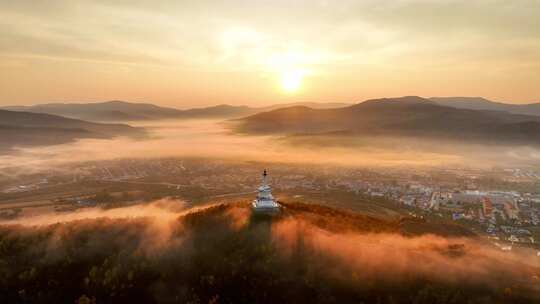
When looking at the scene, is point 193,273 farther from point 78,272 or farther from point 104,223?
point 104,223

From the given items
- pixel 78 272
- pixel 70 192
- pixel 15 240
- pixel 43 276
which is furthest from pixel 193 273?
pixel 70 192

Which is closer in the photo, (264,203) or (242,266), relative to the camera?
(242,266)

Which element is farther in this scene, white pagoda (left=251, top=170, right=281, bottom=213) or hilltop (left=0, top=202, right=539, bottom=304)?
white pagoda (left=251, top=170, right=281, bottom=213)

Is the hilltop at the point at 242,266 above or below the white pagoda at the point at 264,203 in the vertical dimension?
below

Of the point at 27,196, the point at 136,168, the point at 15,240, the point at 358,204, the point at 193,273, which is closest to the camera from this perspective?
the point at 193,273

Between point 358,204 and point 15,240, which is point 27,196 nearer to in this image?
point 15,240

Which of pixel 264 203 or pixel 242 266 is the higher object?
pixel 264 203

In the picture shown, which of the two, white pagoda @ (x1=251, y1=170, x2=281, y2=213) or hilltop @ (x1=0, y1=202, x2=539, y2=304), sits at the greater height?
white pagoda @ (x1=251, y1=170, x2=281, y2=213)

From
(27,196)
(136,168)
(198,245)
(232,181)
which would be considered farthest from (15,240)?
(136,168)

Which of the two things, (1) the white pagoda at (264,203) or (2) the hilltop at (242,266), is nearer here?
(2) the hilltop at (242,266)

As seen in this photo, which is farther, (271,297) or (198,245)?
(198,245)

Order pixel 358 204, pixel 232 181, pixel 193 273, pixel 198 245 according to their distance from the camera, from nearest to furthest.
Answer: pixel 193 273 → pixel 198 245 → pixel 358 204 → pixel 232 181
